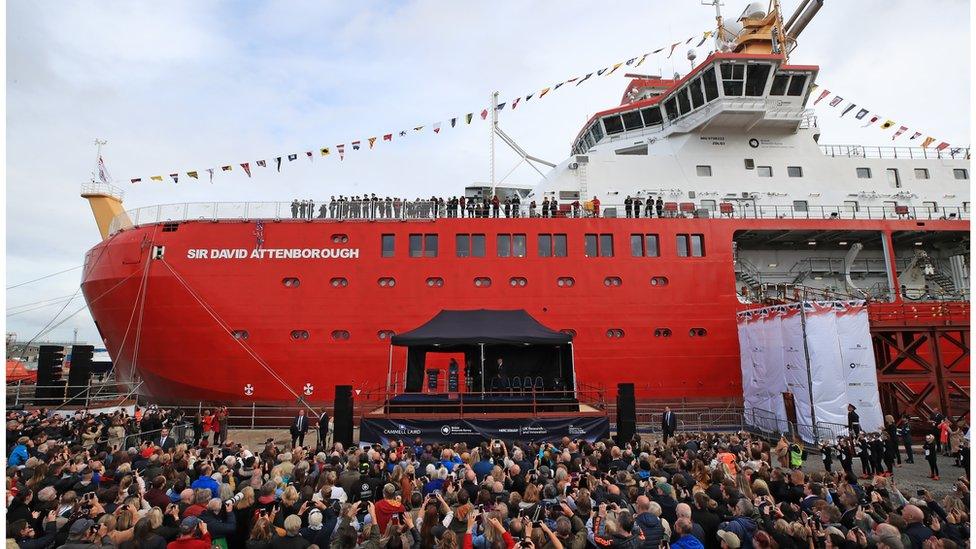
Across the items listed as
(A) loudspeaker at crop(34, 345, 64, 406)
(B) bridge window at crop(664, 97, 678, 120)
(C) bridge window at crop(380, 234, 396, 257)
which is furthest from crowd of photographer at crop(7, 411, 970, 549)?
(B) bridge window at crop(664, 97, 678, 120)

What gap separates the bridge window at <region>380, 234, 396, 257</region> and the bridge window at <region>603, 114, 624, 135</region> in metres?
12.2

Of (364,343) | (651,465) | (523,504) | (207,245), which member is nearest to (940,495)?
(651,465)

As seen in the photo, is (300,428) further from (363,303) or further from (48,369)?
(48,369)

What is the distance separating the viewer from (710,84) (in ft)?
71.2

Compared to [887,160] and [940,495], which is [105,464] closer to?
[940,495]

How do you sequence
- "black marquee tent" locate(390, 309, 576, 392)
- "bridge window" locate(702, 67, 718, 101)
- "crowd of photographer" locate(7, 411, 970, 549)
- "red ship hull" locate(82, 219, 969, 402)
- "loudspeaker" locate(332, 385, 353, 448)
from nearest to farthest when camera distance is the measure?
"crowd of photographer" locate(7, 411, 970, 549) < "loudspeaker" locate(332, 385, 353, 448) < "black marquee tent" locate(390, 309, 576, 392) < "red ship hull" locate(82, 219, 969, 402) < "bridge window" locate(702, 67, 718, 101)

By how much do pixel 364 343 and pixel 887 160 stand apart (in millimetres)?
22803

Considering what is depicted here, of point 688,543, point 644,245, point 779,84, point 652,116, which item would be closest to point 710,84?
point 779,84

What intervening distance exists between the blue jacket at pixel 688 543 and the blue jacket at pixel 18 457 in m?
10.9

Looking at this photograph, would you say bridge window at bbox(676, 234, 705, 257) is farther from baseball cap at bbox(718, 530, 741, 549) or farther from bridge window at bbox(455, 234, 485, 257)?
baseball cap at bbox(718, 530, 741, 549)

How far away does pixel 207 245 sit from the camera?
18.1 m

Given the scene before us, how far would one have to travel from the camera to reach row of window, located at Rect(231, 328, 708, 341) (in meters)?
17.6

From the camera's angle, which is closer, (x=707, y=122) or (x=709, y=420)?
(x=709, y=420)

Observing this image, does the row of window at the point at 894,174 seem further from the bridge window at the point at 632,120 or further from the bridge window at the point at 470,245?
the bridge window at the point at 470,245
